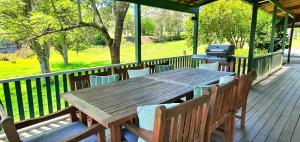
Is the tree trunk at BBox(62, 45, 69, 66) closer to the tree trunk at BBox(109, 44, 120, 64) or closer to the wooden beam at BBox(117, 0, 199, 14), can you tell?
the tree trunk at BBox(109, 44, 120, 64)

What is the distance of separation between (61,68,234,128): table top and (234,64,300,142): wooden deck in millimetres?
930

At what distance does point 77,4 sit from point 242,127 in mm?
5372

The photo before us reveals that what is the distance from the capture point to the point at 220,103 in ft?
6.19

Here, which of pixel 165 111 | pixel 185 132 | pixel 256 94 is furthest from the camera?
pixel 256 94

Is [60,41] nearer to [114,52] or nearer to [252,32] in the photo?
[114,52]

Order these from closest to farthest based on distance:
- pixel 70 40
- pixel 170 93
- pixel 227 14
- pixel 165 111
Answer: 1. pixel 165 111
2. pixel 170 93
3. pixel 70 40
4. pixel 227 14

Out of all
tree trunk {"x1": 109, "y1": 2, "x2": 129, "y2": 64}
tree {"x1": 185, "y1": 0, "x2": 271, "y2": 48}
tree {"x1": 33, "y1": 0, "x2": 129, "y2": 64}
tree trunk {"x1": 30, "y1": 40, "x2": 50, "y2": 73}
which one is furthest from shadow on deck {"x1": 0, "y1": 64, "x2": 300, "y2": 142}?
tree {"x1": 185, "y1": 0, "x2": 271, "y2": 48}

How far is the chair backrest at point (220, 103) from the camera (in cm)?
169

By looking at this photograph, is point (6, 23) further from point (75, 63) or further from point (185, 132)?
point (185, 132)

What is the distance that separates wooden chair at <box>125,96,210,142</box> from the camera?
1190 mm

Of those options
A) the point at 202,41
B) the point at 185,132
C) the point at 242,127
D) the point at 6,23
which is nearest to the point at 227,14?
the point at 202,41

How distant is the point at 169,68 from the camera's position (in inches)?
150

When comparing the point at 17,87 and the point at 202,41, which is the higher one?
the point at 202,41

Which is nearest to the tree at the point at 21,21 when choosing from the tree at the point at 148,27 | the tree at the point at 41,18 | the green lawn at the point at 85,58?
the tree at the point at 41,18
